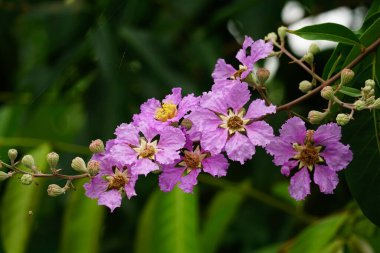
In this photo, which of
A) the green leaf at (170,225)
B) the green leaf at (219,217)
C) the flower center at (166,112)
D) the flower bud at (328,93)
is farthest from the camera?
the green leaf at (219,217)

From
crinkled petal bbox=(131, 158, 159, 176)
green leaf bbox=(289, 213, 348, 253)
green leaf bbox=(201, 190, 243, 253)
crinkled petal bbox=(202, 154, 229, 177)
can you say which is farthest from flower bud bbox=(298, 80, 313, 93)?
green leaf bbox=(201, 190, 243, 253)

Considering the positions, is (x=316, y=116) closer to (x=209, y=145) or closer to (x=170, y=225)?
(x=209, y=145)

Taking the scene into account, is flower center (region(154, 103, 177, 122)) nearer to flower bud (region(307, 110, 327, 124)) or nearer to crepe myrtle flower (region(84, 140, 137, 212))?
crepe myrtle flower (region(84, 140, 137, 212))

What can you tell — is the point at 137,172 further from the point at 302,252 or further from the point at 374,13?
the point at 302,252

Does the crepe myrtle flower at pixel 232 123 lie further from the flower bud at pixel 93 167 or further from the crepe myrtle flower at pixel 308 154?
the flower bud at pixel 93 167

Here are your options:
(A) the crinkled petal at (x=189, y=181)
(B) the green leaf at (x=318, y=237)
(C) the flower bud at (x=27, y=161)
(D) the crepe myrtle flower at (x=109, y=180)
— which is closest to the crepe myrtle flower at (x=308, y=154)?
(A) the crinkled petal at (x=189, y=181)

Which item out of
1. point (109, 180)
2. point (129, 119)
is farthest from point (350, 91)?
point (129, 119)
